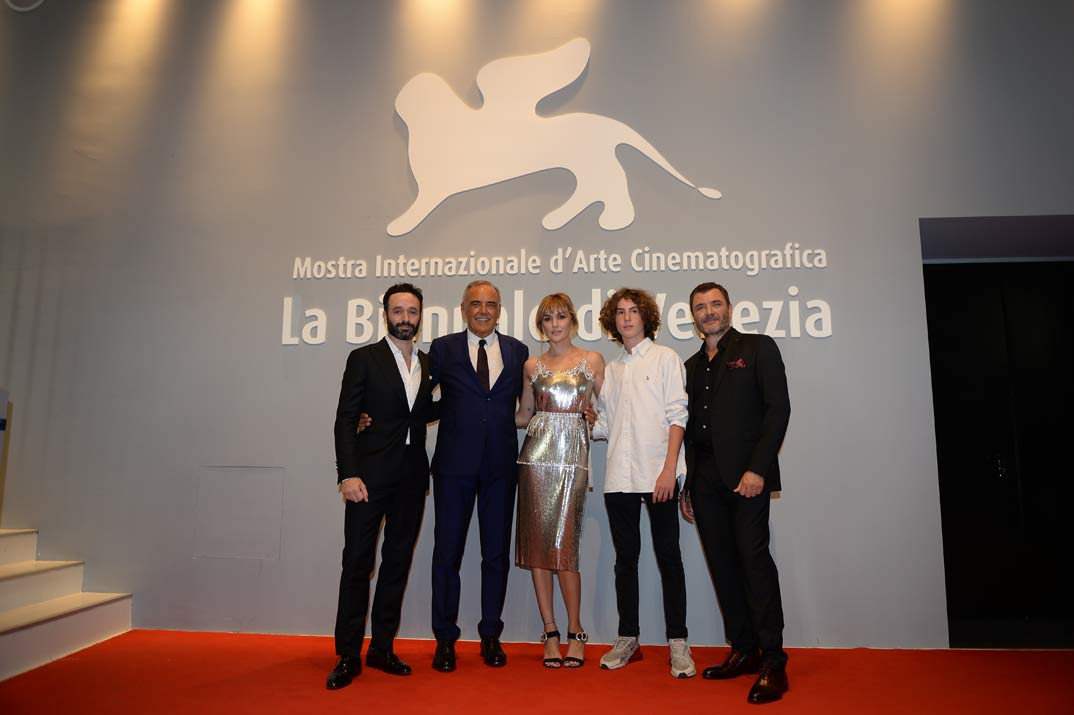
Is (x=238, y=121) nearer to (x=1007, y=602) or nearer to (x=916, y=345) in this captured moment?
(x=916, y=345)

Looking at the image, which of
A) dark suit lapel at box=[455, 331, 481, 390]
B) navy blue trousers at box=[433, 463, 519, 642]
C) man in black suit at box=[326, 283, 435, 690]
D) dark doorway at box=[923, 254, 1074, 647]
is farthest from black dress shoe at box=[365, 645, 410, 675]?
dark doorway at box=[923, 254, 1074, 647]

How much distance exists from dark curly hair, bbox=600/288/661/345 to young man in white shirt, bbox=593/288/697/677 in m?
0.02

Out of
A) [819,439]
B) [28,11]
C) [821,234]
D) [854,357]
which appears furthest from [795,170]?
[28,11]

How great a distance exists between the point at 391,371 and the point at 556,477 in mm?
931

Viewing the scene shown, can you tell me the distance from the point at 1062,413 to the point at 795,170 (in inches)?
106

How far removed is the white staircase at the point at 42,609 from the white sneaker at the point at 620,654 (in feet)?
8.88

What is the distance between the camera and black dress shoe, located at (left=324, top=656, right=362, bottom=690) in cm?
289

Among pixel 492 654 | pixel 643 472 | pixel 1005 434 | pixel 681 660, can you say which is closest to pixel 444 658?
pixel 492 654

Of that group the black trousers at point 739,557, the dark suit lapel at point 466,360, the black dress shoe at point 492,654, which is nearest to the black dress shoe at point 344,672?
the black dress shoe at point 492,654

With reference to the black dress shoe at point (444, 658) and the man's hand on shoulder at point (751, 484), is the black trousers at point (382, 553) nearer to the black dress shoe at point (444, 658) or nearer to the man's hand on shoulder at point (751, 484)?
the black dress shoe at point (444, 658)

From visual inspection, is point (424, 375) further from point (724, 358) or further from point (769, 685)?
point (769, 685)

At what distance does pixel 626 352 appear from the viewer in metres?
3.44

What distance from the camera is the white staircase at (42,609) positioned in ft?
10.5

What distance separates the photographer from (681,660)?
3117mm
